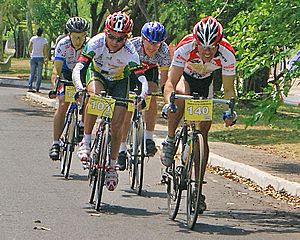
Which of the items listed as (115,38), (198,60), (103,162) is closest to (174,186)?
(103,162)

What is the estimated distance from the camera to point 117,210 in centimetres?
987

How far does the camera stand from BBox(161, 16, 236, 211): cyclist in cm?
923

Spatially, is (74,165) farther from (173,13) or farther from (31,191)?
(173,13)

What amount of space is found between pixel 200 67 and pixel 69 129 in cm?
314

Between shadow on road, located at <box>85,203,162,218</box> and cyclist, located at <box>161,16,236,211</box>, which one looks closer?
cyclist, located at <box>161,16,236,211</box>

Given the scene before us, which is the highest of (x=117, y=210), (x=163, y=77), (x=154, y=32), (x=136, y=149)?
(x=154, y=32)

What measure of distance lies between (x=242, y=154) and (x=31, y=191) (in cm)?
502

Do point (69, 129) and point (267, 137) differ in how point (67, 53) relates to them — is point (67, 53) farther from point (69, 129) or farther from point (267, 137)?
point (267, 137)

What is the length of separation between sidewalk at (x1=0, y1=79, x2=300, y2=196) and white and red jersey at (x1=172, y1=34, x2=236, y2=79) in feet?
8.01

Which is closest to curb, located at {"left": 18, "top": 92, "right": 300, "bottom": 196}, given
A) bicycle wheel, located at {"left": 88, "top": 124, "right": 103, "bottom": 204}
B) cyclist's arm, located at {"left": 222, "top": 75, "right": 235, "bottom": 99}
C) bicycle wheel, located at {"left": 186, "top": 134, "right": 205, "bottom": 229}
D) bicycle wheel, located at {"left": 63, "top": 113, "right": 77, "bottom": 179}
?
cyclist's arm, located at {"left": 222, "top": 75, "right": 235, "bottom": 99}

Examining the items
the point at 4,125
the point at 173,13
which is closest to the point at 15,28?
the point at 173,13

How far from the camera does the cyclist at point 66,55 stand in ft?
40.3

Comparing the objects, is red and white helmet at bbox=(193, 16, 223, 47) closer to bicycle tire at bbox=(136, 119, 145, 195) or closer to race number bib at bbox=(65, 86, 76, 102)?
bicycle tire at bbox=(136, 119, 145, 195)

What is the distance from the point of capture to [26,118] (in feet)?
66.8
